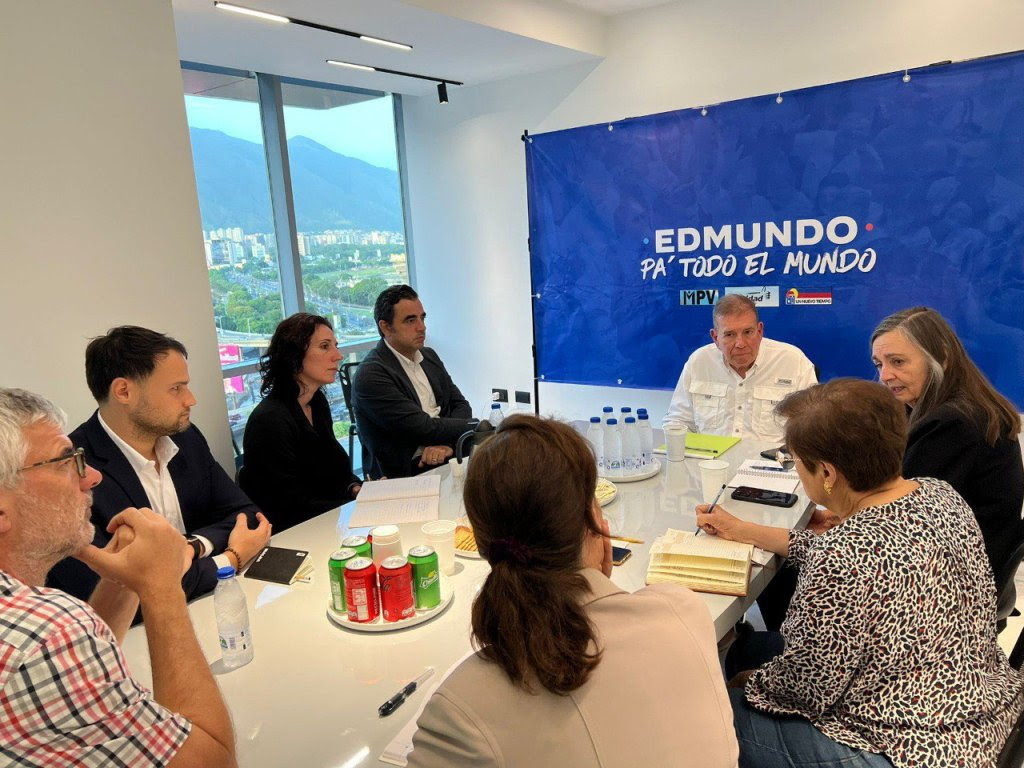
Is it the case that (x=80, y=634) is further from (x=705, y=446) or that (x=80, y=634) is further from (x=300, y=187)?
(x=300, y=187)

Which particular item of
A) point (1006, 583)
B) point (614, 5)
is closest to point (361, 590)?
point (1006, 583)

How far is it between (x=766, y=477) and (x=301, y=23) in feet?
9.36

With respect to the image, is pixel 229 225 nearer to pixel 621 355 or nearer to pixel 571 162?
pixel 571 162

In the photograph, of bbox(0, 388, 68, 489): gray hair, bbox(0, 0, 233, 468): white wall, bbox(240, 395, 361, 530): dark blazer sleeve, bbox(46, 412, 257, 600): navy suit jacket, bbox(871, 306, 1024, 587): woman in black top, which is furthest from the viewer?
bbox(240, 395, 361, 530): dark blazer sleeve

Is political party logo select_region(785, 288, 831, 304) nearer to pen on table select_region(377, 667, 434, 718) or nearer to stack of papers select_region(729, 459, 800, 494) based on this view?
stack of papers select_region(729, 459, 800, 494)

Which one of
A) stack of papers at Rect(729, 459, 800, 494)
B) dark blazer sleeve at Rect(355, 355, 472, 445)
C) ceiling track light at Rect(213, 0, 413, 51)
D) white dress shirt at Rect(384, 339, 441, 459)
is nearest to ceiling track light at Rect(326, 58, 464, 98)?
ceiling track light at Rect(213, 0, 413, 51)

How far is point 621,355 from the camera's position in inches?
165

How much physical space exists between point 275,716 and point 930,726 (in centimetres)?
118

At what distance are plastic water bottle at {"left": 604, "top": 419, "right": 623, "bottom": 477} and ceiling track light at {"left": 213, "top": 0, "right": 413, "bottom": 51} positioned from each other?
236 cm

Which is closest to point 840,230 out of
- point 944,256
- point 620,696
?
point 944,256

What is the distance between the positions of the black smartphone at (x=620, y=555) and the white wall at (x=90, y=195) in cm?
178

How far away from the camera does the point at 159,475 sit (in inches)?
79.0

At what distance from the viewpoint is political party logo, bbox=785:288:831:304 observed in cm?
346

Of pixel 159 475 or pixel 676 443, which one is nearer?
pixel 159 475
